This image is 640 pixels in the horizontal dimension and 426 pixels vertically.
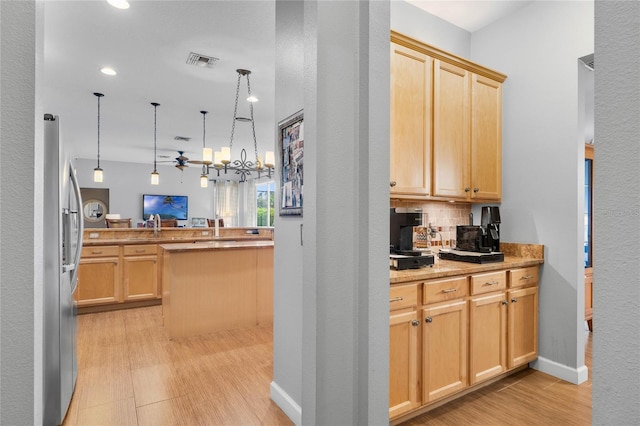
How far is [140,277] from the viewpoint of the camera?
15.5ft

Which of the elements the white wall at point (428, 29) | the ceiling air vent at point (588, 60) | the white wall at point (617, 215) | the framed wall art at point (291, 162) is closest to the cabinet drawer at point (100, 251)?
the framed wall art at point (291, 162)

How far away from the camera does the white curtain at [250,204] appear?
1198 cm

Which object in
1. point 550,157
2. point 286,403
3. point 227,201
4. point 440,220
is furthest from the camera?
point 227,201

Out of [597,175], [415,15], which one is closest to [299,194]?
[597,175]

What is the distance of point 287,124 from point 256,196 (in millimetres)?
10123

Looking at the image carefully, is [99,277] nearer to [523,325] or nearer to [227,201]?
[523,325]

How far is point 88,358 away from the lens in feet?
9.93

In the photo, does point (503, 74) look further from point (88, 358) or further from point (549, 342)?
point (88, 358)

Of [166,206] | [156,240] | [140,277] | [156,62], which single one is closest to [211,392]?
[140,277]

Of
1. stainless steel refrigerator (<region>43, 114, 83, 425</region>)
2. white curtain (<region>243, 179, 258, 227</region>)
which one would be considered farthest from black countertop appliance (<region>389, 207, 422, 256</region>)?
white curtain (<region>243, 179, 258, 227</region>)

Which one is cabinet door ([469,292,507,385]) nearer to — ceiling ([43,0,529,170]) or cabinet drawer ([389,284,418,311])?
cabinet drawer ([389,284,418,311])

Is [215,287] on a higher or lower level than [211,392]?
higher

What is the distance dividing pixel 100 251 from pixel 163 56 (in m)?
2.60

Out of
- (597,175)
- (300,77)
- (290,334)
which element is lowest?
(290,334)
